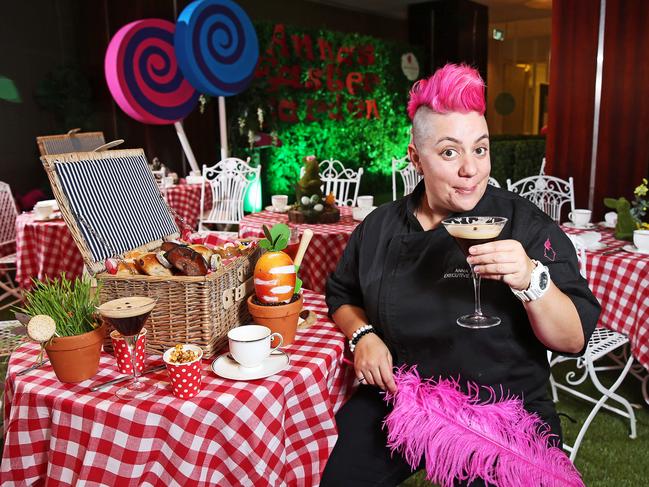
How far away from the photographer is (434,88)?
52.1 inches

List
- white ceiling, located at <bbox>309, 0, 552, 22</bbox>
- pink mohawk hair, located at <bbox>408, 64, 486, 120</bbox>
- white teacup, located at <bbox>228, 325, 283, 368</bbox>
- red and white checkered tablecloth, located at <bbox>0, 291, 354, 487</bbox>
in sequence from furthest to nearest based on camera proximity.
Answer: white ceiling, located at <bbox>309, 0, 552, 22</bbox>
pink mohawk hair, located at <bbox>408, 64, 486, 120</bbox>
white teacup, located at <bbox>228, 325, 283, 368</bbox>
red and white checkered tablecloth, located at <bbox>0, 291, 354, 487</bbox>

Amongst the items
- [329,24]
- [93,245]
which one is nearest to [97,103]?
[329,24]

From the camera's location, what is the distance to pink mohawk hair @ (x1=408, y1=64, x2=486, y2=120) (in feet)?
4.23

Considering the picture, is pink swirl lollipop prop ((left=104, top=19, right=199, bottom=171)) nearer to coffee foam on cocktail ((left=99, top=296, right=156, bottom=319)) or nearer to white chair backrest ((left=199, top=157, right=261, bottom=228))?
white chair backrest ((left=199, top=157, right=261, bottom=228))

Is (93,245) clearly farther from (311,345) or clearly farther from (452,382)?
(452,382)

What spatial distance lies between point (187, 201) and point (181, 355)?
3.94m

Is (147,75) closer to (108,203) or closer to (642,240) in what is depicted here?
(108,203)

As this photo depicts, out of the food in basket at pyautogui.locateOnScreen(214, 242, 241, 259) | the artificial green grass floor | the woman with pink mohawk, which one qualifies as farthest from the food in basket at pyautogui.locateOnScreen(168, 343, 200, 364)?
the artificial green grass floor

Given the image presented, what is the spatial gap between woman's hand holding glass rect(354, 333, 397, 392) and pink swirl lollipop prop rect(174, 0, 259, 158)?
3896mm

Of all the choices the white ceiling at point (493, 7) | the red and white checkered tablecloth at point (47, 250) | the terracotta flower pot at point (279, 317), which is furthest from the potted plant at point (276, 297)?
the white ceiling at point (493, 7)

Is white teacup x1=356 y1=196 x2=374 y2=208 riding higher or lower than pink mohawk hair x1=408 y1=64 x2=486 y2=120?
lower

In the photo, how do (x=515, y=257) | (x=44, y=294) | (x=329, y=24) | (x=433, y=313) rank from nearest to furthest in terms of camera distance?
(x=515, y=257), (x=44, y=294), (x=433, y=313), (x=329, y=24)

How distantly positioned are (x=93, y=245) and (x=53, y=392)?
41 cm

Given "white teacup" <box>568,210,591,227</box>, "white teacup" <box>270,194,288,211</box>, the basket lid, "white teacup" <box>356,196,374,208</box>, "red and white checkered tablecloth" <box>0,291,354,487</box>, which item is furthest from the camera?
"white teacup" <box>270,194,288,211</box>
